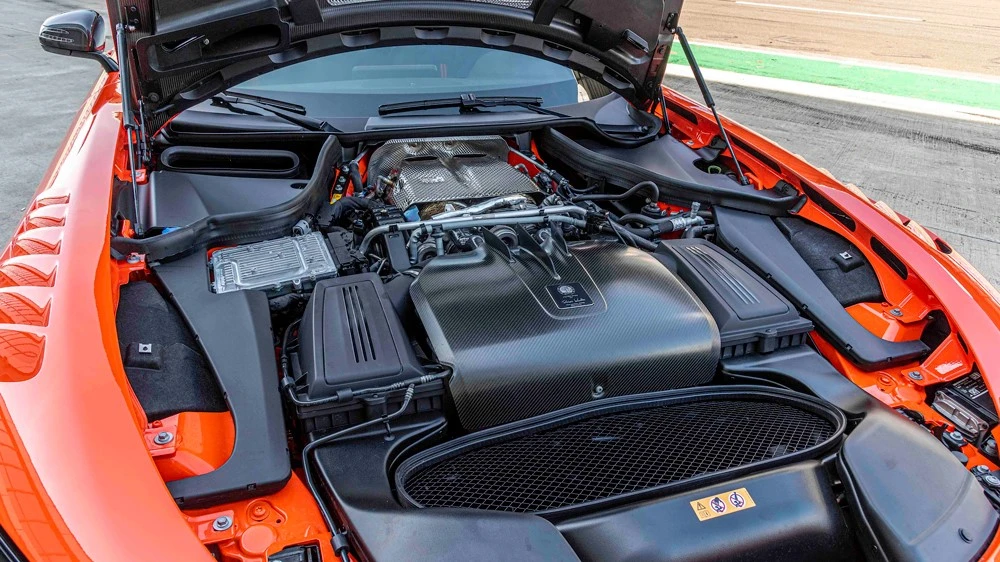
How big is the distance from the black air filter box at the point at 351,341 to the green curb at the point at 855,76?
274 inches

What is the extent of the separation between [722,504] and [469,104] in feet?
5.91

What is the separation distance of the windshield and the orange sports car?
0.05ft

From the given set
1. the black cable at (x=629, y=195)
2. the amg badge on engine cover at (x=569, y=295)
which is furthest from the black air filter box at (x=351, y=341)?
the black cable at (x=629, y=195)

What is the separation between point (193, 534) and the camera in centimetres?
108

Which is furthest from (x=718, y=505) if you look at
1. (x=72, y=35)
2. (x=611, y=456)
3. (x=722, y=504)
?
(x=72, y=35)

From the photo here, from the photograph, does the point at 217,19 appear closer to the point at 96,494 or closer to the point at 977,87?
the point at 96,494

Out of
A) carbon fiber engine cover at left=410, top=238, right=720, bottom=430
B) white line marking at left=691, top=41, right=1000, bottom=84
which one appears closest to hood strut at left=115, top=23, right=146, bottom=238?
carbon fiber engine cover at left=410, top=238, right=720, bottom=430

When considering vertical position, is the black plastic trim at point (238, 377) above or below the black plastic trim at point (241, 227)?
below

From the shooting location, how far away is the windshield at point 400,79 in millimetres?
2557

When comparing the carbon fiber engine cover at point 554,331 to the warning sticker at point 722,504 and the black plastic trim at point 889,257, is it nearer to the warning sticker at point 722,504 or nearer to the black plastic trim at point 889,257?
the warning sticker at point 722,504

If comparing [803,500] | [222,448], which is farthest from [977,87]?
[222,448]

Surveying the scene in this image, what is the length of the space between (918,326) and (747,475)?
3.04 ft

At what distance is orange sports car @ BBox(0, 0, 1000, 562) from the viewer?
48.6 inches

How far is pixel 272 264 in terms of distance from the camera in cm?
186
